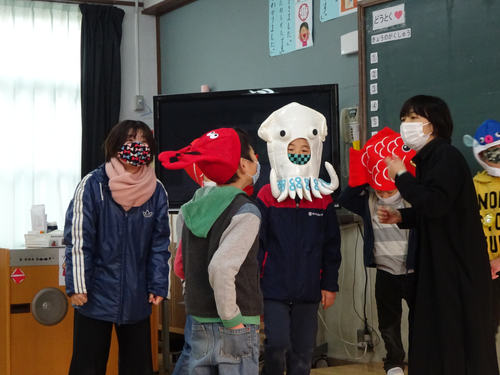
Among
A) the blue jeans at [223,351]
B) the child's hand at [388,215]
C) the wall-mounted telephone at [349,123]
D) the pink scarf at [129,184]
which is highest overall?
the wall-mounted telephone at [349,123]

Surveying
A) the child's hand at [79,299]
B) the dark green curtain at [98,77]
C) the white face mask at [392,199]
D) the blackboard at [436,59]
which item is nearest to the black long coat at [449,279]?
the white face mask at [392,199]

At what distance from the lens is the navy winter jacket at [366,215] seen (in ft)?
8.06

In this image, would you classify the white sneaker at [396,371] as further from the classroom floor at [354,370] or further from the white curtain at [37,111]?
the white curtain at [37,111]

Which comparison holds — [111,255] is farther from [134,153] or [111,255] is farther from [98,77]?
[98,77]

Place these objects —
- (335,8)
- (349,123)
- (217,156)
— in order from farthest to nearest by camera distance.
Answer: (335,8)
(349,123)
(217,156)

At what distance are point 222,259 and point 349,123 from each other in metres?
1.94

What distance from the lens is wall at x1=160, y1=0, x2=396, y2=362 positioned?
331cm

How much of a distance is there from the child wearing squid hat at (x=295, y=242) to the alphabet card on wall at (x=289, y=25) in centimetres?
142

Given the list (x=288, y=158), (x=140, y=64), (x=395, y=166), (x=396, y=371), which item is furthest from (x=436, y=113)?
(x=140, y=64)

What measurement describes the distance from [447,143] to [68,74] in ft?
11.0

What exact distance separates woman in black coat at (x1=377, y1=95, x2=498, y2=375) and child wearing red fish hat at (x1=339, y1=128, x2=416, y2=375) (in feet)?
2.02

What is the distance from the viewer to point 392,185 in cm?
243

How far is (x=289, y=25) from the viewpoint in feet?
12.0

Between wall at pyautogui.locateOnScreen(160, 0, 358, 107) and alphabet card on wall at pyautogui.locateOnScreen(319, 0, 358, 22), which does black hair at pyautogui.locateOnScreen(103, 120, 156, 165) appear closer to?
wall at pyautogui.locateOnScreen(160, 0, 358, 107)
